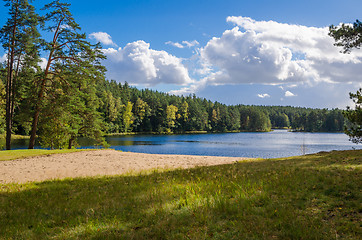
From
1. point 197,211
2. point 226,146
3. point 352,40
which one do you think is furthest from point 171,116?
point 197,211

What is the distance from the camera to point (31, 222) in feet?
19.1

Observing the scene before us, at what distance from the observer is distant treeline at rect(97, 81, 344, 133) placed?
9112cm

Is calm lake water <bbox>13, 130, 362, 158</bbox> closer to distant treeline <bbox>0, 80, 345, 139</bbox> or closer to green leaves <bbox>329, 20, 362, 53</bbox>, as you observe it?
green leaves <bbox>329, 20, 362, 53</bbox>

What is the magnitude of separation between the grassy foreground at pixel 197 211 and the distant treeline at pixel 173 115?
7060 centimetres

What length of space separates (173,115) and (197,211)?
10128 cm

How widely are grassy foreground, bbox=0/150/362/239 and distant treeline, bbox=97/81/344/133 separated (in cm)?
7060

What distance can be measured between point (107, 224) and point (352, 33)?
13.8 meters

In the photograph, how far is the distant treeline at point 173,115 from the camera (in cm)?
9112

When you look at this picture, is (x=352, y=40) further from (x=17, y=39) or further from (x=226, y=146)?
(x=226, y=146)

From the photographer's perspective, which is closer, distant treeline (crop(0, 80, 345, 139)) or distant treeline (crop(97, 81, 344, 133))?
distant treeline (crop(0, 80, 345, 139))

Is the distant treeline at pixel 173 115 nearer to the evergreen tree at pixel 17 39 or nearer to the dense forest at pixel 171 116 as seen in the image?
the dense forest at pixel 171 116

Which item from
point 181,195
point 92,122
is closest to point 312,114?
point 92,122

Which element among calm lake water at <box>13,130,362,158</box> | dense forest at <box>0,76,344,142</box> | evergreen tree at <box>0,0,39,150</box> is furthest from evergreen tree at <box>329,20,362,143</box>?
dense forest at <box>0,76,344,142</box>

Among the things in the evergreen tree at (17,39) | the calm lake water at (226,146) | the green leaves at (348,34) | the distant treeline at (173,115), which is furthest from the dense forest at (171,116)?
the green leaves at (348,34)
